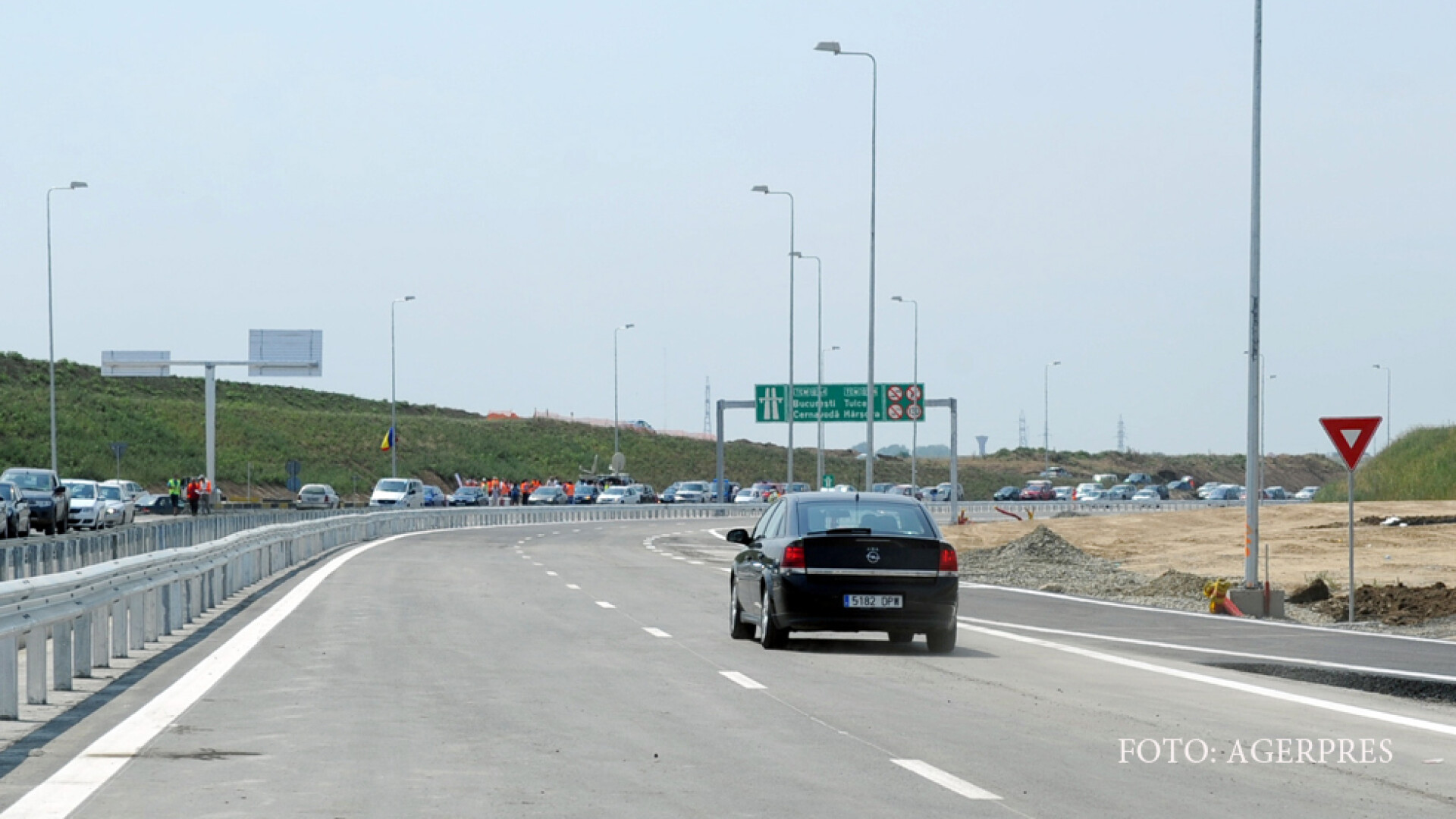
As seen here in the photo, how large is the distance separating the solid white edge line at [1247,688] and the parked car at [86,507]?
40.1 m

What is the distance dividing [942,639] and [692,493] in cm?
9523

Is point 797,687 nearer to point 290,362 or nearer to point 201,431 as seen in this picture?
point 290,362

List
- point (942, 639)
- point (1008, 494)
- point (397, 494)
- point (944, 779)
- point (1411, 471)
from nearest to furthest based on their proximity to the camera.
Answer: point (944, 779) → point (942, 639) → point (397, 494) → point (1411, 471) → point (1008, 494)

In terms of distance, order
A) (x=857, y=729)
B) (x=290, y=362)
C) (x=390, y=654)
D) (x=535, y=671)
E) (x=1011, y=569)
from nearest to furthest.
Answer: (x=857, y=729)
(x=535, y=671)
(x=390, y=654)
(x=1011, y=569)
(x=290, y=362)

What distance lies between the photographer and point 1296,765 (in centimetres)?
1049

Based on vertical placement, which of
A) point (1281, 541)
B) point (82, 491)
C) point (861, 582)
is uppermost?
point (861, 582)

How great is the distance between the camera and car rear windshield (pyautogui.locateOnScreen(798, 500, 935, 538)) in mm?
18359

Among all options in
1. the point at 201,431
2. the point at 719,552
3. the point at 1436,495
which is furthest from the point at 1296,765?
the point at 201,431

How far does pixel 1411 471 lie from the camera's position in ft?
264

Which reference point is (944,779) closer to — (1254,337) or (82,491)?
(1254,337)

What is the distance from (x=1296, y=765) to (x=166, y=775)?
5844mm

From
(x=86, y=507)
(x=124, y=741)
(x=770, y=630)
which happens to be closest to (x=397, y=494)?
(x=86, y=507)

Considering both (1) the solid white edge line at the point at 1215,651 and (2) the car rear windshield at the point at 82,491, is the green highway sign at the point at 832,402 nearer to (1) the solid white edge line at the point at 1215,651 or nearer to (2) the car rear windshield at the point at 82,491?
(2) the car rear windshield at the point at 82,491

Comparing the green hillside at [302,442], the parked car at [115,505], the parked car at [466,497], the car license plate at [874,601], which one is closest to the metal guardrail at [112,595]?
the car license plate at [874,601]
